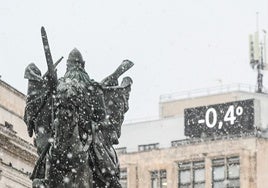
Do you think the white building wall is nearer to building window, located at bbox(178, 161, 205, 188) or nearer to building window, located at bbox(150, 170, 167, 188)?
building window, located at bbox(150, 170, 167, 188)

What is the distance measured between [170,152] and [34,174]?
200 feet

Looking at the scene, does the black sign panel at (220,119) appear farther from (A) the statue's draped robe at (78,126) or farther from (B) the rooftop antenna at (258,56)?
(A) the statue's draped robe at (78,126)

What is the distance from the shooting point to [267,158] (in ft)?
238

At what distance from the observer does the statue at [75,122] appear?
14.0m

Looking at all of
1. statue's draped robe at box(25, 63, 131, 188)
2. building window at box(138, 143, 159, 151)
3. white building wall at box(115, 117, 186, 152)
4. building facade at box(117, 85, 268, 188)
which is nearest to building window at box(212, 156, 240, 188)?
building facade at box(117, 85, 268, 188)

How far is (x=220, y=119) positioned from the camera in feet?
250

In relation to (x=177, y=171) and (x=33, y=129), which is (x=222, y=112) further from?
(x=33, y=129)

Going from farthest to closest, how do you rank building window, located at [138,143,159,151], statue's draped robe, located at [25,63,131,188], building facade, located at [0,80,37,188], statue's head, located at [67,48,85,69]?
building window, located at [138,143,159,151] < building facade, located at [0,80,37,188] < statue's head, located at [67,48,85,69] < statue's draped robe, located at [25,63,131,188]

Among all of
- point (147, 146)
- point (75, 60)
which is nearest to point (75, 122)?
point (75, 60)

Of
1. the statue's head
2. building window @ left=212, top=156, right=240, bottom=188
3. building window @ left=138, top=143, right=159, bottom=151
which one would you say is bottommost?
the statue's head

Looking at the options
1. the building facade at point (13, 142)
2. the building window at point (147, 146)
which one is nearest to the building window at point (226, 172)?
the building window at point (147, 146)

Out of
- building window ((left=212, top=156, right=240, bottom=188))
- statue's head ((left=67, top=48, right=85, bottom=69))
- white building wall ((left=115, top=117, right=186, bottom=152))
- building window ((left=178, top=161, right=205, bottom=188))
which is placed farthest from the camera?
white building wall ((left=115, top=117, right=186, bottom=152))

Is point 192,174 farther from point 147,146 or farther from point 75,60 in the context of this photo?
point 75,60

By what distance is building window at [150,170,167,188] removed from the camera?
75562 mm
